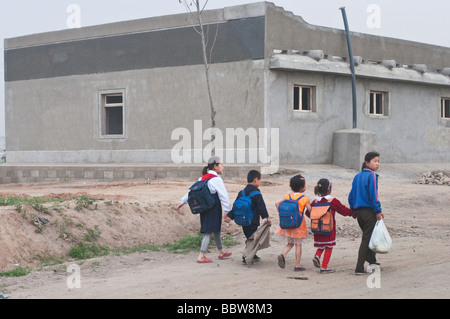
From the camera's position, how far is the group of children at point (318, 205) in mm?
7945

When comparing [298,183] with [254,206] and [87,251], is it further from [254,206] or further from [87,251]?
[87,251]

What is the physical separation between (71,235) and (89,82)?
15729 mm

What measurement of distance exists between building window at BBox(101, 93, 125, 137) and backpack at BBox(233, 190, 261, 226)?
16.0m

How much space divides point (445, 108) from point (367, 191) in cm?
2180

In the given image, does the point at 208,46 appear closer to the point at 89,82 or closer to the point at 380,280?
the point at 89,82

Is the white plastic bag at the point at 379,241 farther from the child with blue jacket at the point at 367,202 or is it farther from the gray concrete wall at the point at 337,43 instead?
the gray concrete wall at the point at 337,43

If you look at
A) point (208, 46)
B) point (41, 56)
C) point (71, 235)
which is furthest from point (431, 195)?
point (41, 56)

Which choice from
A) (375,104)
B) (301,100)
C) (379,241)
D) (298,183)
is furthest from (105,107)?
(379,241)

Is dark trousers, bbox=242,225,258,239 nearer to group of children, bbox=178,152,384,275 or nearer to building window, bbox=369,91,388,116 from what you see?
group of children, bbox=178,152,384,275

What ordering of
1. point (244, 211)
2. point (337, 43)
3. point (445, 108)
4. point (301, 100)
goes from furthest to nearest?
point (445, 108) → point (337, 43) → point (301, 100) → point (244, 211)

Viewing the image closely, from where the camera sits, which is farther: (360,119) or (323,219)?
(360,119)

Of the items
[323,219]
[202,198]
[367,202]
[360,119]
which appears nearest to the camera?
[367,202]

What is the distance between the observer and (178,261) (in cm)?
962

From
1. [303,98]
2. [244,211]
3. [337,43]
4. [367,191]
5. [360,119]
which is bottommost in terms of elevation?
[244,211]
